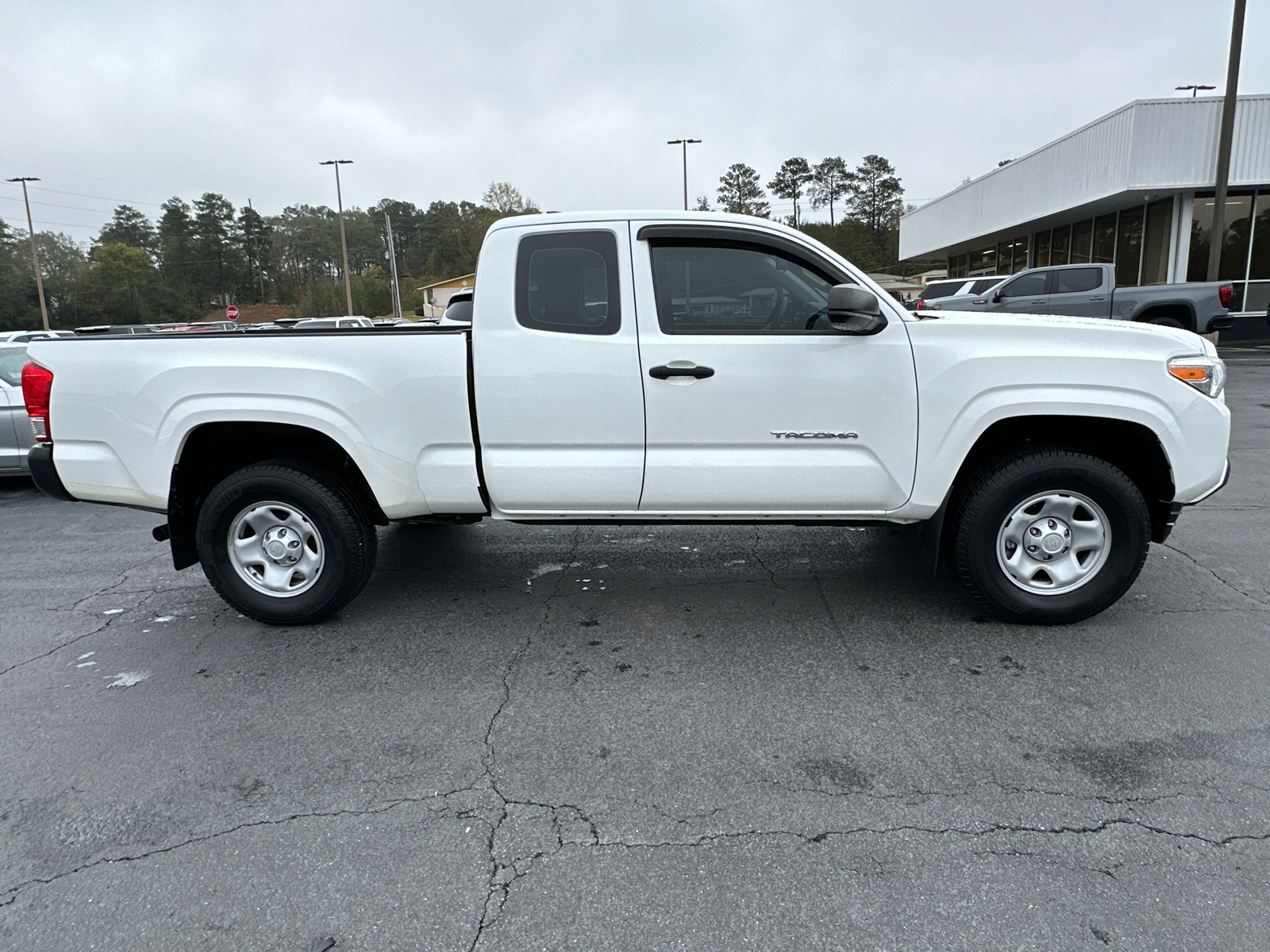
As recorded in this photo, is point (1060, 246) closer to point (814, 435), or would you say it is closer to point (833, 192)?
point (814, 435)

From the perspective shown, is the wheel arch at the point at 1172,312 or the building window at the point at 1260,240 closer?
the wheel arch at the point at 1172,312

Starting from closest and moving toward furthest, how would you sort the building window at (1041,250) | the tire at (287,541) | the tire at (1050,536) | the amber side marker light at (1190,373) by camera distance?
the amber side marker light at (1190,373), the tire at (1050,536), the tire at (287,541), the building window at (1041,250)

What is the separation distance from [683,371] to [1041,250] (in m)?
29.7

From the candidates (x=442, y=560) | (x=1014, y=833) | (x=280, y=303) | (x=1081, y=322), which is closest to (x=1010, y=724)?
(x=1014, y=833)

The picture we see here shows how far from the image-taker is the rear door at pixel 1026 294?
16156mm

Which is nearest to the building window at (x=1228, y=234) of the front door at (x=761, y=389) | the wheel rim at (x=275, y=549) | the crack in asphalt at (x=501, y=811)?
the front door at (x=761, y=389)

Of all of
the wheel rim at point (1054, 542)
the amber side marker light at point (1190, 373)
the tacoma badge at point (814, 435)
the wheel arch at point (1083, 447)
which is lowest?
the wheel rim at point (1054, 542)

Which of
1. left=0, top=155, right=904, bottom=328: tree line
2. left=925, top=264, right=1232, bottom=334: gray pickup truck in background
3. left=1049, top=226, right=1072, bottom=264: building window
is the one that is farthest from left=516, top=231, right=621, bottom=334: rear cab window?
left=0, top=155, right=904, bottom=328: tree line

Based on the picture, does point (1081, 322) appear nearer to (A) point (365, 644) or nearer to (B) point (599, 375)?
(B) point (599, 375)

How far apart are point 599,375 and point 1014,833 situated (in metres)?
2.54

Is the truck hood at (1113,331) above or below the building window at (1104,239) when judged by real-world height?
below

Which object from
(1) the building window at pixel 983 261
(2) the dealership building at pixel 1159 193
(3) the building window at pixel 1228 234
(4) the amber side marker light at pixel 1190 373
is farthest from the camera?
(1) the building window at pixel 983 261

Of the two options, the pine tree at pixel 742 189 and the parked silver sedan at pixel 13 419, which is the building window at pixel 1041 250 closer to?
the parked silver sedan at pixel 13 419

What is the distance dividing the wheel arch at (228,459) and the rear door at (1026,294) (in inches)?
583
